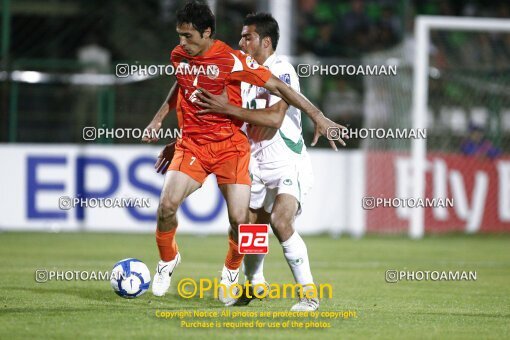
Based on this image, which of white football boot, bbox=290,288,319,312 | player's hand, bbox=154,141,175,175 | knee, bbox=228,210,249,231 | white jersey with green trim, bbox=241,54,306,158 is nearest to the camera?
white football boot, bbox=290,288,319,312

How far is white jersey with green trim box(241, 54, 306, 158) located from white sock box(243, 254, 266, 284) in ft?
2.84

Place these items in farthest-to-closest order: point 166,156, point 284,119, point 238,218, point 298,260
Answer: point 166,156 → point 284,119 → point 238,218 → point 298,260

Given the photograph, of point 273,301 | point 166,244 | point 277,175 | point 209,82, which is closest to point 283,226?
point 277,175

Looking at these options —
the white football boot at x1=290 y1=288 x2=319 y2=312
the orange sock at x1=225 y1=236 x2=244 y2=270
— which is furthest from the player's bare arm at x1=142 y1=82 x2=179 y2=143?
the white football boot at x1=290 y1=288 x2=319 y2=312

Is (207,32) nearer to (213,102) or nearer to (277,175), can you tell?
(213,102)

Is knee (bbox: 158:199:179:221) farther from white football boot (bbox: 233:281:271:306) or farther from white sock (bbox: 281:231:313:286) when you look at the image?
white sock (bbox: 281:231:313:286)

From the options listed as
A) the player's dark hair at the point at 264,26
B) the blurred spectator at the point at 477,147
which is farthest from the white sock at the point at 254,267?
the blurred spectator at the point at 477,147

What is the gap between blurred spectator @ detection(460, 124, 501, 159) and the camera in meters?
17.2

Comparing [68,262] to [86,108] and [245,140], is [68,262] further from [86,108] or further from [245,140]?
[86,108]

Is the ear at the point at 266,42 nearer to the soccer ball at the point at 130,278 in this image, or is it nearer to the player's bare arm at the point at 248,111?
the player's bare arm at the point at 248,111

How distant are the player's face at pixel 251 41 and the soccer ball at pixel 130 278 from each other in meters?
2.01

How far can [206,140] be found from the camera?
303 inches

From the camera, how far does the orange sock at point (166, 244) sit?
25.4 feet

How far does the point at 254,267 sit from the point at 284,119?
50.3 inches
